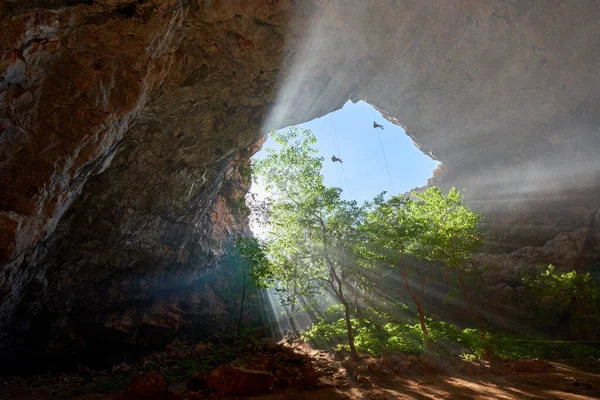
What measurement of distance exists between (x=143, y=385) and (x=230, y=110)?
47.4ft

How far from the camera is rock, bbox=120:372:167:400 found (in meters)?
8.82

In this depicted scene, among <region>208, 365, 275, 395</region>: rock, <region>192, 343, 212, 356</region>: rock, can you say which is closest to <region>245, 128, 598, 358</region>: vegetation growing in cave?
<region>208, 365, 275, 395</region>: rock

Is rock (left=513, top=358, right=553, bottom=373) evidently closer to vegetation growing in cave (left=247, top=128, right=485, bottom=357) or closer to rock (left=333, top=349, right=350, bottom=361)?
vegetation growing in cave (left=247, top=128, right=485, bottom=357)

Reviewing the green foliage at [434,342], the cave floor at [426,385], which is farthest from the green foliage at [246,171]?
the cave floor at [426,385]

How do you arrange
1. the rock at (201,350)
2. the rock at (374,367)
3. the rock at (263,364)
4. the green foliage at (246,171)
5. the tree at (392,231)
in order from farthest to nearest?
the green foliage at (246,171) → the rock at (201,350) → the tree at (392,231) → the rock at (374,367) → the rock at (263,364)

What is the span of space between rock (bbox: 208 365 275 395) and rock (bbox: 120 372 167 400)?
151 centimetres

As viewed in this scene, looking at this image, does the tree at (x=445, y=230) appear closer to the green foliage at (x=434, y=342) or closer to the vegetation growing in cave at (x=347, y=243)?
the vegetation growing in cave at (x=347, y=243)

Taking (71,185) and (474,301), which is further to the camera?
(474,301)

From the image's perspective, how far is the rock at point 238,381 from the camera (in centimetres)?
938

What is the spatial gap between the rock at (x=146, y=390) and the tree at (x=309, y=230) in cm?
727

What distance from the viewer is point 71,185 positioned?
39.5ft

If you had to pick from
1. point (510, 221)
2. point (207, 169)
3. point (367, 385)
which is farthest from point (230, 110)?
point (510, 221)

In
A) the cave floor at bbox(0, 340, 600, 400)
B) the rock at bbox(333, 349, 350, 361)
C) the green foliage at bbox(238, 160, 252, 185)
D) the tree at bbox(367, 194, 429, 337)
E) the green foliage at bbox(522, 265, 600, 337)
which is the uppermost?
the green foliage at bbox(238, 160, 252, 185)

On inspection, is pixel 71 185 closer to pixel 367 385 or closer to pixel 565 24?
pixel 367 385
